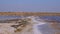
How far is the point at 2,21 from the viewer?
2061 mm

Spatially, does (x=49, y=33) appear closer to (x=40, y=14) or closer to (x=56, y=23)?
(x=56, y=23)

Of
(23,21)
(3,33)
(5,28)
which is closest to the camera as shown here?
(3,33)

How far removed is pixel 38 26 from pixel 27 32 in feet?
1.28

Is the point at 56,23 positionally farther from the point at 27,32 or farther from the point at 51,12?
the point at 27,32

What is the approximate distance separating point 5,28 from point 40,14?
877 mm

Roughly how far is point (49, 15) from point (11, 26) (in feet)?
3.08

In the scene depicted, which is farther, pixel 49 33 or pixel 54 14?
pixel 54 14

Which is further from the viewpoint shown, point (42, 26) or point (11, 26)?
point (42, 26)

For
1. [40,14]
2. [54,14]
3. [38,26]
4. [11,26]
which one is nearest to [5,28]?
[11,26]

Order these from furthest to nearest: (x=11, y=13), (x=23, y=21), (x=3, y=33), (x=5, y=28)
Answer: (x=11, y=13) < (x=23, y=21) < (x=5, y=28) < (x=3, y=33)

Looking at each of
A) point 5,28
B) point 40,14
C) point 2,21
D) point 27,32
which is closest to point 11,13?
point 2,21

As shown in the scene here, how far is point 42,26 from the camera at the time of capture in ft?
6.59

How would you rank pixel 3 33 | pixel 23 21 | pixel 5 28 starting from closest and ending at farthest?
Result: pixel 3 33
pixel 5 28
pixel 23 21

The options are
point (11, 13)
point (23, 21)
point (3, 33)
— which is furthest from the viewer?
point (11, 13)
